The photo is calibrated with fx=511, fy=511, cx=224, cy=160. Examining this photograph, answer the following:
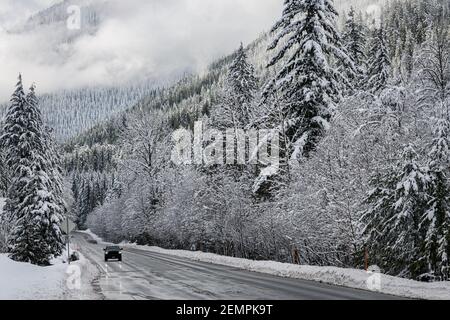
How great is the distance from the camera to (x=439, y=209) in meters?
15.8

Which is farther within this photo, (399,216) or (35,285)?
(399,216)

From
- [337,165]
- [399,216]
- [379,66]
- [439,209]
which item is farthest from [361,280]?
[379,66]

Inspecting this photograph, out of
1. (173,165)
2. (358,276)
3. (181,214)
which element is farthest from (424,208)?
(173,165)

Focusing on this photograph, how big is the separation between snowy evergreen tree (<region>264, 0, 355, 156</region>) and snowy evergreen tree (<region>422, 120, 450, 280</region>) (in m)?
9.40

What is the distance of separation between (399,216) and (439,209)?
1.28 meters

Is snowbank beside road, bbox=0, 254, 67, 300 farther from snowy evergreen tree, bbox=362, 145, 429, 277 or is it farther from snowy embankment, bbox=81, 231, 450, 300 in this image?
snowy evergreen tree, bbox=362, 145, 429, 277

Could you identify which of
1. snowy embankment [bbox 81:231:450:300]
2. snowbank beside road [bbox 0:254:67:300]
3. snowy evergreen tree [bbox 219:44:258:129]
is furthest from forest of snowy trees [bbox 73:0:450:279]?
snowbank beside road [bbox 0:254:67:300]

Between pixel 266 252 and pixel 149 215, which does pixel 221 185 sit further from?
pixel 149 215

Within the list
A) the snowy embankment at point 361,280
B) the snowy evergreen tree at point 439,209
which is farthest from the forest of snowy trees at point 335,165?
the snowy embankment at point 361,280

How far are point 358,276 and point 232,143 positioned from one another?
25215mm

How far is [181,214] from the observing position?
48438 mm

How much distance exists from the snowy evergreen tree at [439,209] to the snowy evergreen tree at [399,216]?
0.34m

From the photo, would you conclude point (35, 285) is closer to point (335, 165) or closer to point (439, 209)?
point (439, 209)
